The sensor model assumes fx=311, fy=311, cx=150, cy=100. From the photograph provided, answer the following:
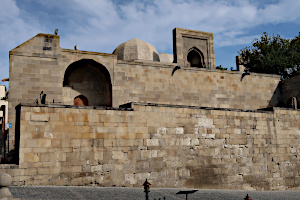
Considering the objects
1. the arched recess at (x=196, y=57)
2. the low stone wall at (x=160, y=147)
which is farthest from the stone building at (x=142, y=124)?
the arched recess at (x=196, y=57)

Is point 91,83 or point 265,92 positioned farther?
point 265,92

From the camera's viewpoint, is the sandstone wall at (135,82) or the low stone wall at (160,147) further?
the sandstone wall at (135,82)

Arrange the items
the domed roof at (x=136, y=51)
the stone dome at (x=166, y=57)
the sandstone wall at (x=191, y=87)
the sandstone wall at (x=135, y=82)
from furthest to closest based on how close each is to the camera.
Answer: the stone dome at (x=166, y=57)
the domed roof at (x=136, y=51)
the sandstone wall at (x=191, y=87)
the sandstone wall at (x=135, y=82)

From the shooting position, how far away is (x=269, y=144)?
1694 centimetres

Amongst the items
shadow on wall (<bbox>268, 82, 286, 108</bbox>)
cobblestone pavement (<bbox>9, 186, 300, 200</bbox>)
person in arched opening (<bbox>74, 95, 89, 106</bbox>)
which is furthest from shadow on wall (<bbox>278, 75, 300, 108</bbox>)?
person in arched opening (<bbox>74, 95, 89, 106</bbox>)

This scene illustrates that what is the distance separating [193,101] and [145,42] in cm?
786

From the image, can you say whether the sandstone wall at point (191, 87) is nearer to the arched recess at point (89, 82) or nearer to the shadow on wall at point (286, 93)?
the shadow on wall at point (286, 93)

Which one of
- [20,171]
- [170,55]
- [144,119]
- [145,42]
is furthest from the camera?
[170,55]

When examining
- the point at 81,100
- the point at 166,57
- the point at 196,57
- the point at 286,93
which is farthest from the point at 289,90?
the point at 81,100

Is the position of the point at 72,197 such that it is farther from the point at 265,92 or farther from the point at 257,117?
the point at 265,92

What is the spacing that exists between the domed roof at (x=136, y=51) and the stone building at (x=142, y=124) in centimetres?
252

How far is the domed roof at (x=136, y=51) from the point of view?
23703 millimetres

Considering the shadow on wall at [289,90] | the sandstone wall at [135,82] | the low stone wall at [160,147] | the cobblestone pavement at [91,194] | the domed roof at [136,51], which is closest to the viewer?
the cobblestone pavement at [91,194]

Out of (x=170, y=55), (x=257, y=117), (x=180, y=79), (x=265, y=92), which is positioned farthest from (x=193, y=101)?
(x=170, y=55)
